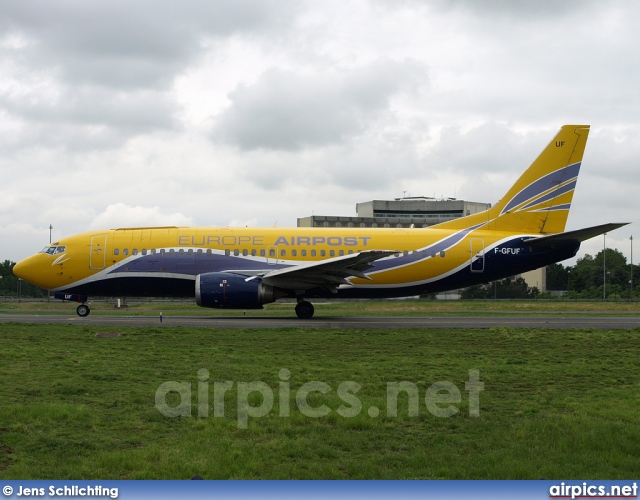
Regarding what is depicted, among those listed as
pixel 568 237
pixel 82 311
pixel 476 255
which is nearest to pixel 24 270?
pixel 82 311

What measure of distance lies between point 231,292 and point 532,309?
2133cm

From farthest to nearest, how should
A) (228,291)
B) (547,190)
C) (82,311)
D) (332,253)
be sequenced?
(547,190)
(82,311)
(332,253)
(228,291)

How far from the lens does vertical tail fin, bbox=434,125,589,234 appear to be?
30.8 m

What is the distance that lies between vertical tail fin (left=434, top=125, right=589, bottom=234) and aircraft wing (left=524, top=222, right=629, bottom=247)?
4.21 ft

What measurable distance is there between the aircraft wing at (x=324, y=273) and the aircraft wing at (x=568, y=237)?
6.75 metres

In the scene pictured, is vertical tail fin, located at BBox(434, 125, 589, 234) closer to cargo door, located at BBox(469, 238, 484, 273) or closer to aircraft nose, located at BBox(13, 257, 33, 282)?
cargo door, located at BBox(469, 238, 484, 273)

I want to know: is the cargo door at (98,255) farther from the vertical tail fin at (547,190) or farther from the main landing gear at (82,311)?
the vertical tail fin at (547,190)

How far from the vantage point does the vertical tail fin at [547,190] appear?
101 ft

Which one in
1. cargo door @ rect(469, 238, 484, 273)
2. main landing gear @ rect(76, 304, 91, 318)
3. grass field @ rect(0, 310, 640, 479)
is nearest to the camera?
grass field @ rect(0, 310, 640, 479)

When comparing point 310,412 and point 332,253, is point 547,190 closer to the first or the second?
point 332,253

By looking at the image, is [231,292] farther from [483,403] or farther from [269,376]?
[483,403]

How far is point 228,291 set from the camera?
2683 centimetres

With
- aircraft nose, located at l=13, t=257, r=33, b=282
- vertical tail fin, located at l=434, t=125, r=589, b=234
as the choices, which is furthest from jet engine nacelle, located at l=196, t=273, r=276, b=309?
vertical tail fin, located at l=434, t=125, r=589, b=234

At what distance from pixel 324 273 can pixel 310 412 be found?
59.7ft
